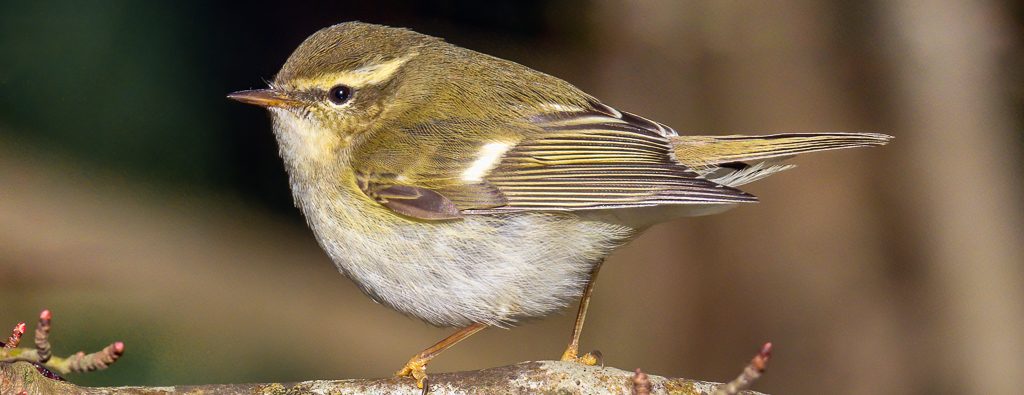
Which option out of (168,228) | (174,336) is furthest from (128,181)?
(174,336)

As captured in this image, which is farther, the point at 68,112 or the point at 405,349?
the point at 405,349

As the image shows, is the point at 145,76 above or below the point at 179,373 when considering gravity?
above

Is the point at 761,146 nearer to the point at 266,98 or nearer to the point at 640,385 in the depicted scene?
the point at 640,385

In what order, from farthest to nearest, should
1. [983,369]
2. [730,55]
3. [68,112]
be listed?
[730,55] → [68,112] → [983,369]

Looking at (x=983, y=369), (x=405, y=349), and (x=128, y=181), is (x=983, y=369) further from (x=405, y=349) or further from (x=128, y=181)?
(x=128, y=181)

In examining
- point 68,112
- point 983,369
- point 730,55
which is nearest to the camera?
point 983,369

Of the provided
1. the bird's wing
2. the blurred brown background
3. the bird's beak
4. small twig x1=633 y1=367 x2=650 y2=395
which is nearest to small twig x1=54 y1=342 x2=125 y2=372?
small twig x1=633 y1=367 x2=650 y2=395

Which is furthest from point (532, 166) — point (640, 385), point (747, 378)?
point (747, 378)

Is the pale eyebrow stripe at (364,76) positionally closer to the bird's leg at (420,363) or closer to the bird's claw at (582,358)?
the bird's leg at (420,363)
